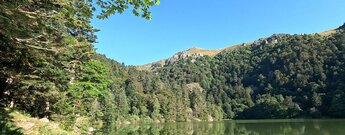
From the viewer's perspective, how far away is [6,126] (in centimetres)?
2002

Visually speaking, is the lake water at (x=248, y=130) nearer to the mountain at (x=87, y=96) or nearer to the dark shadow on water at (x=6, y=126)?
the mountain at (x=87, y=96)

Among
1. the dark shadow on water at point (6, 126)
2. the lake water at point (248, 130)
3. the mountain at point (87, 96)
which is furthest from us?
the lake water at point (248, 130)

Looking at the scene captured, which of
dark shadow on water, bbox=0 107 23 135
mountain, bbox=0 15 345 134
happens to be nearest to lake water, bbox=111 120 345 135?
mountain, bbox=0 15 345 134

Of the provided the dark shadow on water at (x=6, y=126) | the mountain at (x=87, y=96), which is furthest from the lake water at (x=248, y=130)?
the dark shadow on water at (x=6, y=126)

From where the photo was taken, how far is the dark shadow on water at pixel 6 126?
18848 millimetres

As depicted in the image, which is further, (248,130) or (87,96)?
(248,130)

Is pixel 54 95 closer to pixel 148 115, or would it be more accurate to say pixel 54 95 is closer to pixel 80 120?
pixel 80 120

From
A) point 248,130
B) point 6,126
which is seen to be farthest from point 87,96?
point 248,130

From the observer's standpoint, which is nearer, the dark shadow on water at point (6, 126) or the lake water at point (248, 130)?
the dark shadow on water at point (6, 126)

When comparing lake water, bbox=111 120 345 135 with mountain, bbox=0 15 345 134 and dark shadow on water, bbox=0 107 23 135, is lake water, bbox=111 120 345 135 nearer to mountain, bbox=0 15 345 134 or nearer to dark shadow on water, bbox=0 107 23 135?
mountain, bbox=0 15 345 134

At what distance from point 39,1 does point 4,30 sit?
16.9ft

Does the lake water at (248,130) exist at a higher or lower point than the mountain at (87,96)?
lower

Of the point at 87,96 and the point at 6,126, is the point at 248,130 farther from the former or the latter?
the point at 6,126

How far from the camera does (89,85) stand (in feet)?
133
